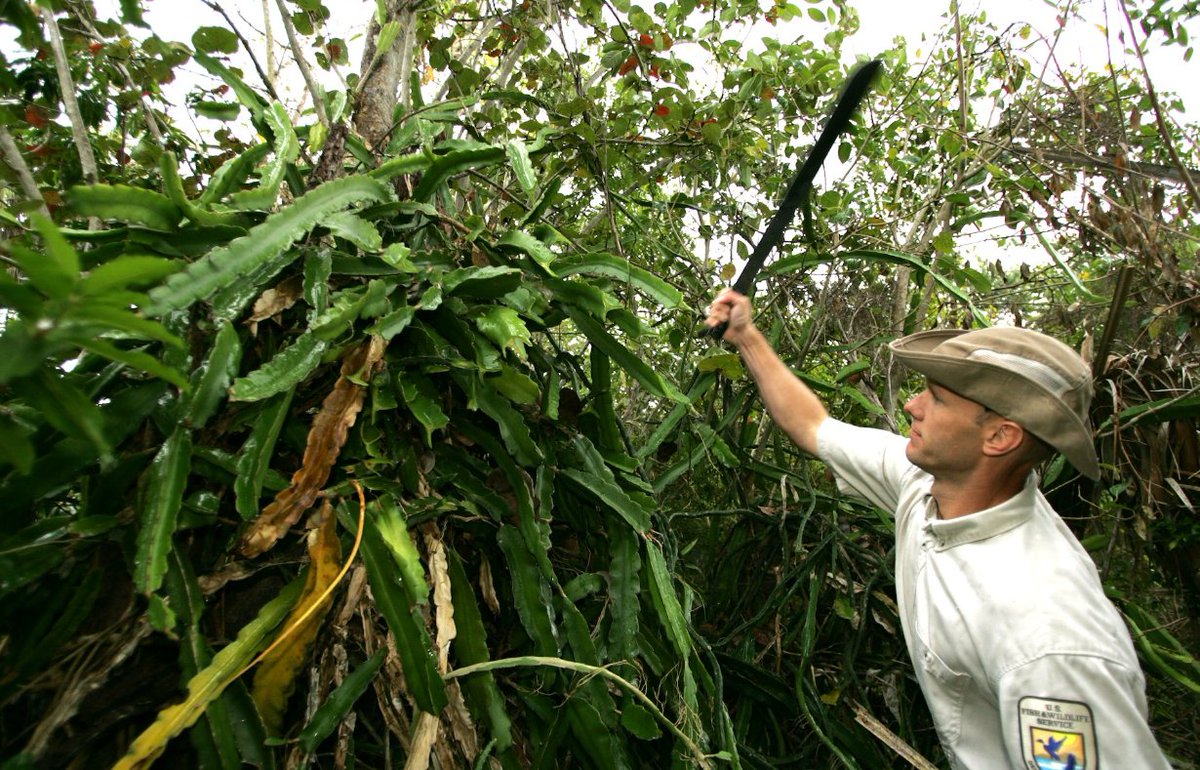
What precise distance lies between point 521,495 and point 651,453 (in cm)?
77

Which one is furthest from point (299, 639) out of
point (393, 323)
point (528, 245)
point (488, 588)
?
point (528, 245)

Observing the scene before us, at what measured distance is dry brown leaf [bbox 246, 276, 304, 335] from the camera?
54.1 inches

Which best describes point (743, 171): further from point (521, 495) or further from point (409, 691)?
point (409, 691)

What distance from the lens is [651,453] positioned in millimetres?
2201

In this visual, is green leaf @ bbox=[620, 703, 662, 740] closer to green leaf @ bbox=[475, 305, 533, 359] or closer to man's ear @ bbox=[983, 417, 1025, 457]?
green leaf @ bbox=[475, 305, 533, 359]

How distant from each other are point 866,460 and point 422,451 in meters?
1.19

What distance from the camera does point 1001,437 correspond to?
5.07 ft

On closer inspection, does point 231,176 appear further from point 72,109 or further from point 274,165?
point 72,109

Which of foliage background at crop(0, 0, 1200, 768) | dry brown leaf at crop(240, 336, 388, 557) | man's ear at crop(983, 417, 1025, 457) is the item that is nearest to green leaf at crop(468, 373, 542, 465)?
foliage background at crop(0, 0, 1200, 768)

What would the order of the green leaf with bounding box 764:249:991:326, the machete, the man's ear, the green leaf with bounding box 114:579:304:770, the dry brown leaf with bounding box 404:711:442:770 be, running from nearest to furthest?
the green leaf with bounding box 114:579:304:770, the dry brown leaf with bounding box 404:711:442:770, the man's ear, the machete, the green leaf with bounding box 764:249:991:326

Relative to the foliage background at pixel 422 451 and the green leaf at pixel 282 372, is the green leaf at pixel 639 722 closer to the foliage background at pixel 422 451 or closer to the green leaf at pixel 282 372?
the foliage background at pixel 422 451

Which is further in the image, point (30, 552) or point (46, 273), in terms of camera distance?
point (30, 552)

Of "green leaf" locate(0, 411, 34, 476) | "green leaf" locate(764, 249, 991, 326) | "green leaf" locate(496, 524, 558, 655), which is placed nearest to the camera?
"green leaf" locate(0, 411, 34, 476)

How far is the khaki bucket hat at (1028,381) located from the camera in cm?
148
